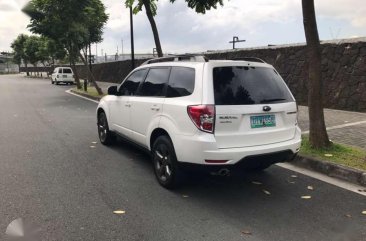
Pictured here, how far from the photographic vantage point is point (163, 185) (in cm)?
562

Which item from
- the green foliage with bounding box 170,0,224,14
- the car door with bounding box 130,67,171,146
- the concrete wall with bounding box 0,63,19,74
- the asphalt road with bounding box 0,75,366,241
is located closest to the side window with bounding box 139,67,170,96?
the car door with bounding box 130,67,171,146

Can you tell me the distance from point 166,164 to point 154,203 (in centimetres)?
70

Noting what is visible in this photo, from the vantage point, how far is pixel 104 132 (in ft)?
27.5

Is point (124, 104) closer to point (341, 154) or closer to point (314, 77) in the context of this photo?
point (314, 77)

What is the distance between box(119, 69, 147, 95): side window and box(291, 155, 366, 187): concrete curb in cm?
297

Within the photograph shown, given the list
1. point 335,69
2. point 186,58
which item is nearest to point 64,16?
point 335,69

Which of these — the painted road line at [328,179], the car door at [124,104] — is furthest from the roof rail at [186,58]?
the painted road line at [328,179]

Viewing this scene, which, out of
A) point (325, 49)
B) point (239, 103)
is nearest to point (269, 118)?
point (239, 103)

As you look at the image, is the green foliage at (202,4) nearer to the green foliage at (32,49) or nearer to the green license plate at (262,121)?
the green license plate at (262,121)

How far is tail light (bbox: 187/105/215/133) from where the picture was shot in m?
4.84

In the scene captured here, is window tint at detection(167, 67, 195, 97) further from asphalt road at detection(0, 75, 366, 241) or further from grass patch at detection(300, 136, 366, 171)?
grass patch at detection(300, 136, 366, 171)

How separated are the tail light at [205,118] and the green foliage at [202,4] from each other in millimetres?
5030

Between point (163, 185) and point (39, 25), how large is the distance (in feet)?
80.4

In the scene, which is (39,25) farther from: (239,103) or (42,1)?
(239,103)
